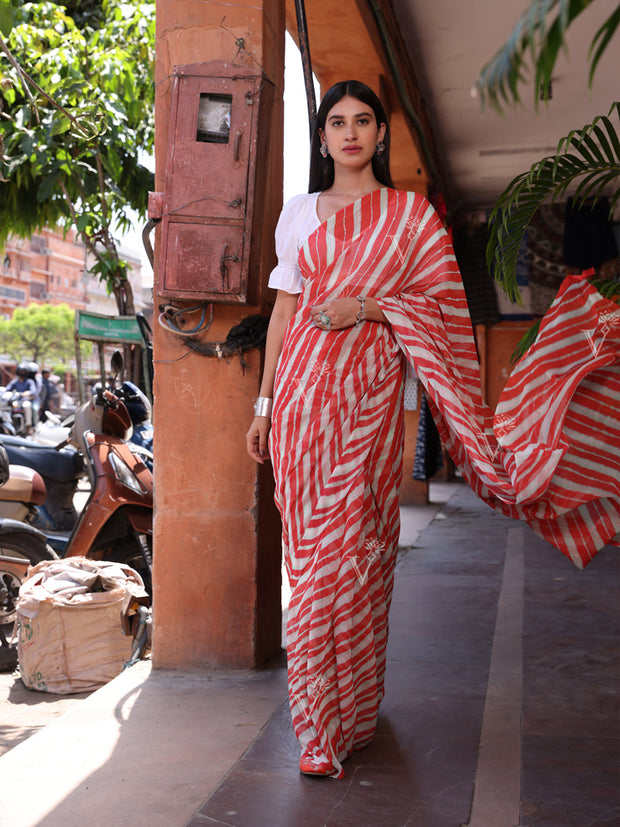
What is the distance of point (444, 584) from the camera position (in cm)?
498

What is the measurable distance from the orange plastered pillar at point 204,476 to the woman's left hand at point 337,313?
0.75 m

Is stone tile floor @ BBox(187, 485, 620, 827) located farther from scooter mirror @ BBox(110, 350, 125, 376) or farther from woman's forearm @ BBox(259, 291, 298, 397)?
scooter mirror @ BBox(110, 350, 125, 376)

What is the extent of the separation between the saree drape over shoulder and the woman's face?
0.14m

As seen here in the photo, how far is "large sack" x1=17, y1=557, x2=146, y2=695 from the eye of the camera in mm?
3750

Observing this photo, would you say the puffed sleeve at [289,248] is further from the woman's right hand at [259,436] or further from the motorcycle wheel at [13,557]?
the motorcycle wheel at [13,557]

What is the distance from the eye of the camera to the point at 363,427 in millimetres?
2426

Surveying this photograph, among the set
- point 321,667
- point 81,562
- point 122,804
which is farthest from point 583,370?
point 81,562

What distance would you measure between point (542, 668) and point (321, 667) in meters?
1.31

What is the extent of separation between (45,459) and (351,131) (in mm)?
3532

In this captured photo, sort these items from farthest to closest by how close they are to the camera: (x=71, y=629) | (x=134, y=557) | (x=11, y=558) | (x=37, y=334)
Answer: (x=37, y=334) → (x=134, y=557) → (x=11, y=558) → (x=71, y=629)

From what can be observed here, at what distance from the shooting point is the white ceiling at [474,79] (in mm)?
5438

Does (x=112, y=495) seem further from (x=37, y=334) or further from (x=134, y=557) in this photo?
(x=37, y=334)

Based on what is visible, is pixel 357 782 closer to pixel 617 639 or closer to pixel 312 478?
pixel 312 478

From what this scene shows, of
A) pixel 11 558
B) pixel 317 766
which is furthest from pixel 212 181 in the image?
pixel 11 558
